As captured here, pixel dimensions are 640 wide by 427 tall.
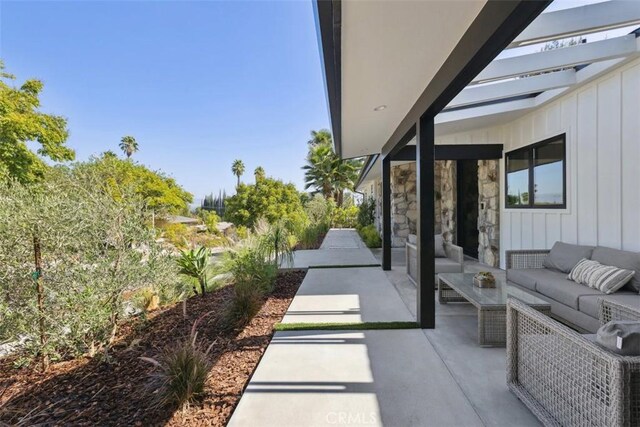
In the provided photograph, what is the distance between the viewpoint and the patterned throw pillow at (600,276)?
3205mm

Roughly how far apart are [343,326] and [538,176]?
15.2 feet

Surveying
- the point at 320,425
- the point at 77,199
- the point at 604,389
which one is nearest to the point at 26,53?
the point at 77,199

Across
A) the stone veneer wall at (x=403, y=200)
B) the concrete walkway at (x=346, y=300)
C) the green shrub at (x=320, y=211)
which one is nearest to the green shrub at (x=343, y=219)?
the green shrub at (x=320, y=211)

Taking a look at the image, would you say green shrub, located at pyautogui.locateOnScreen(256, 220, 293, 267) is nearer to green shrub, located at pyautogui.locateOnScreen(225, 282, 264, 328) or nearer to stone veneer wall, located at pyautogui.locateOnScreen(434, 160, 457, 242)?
green shrub, located at pyautogui.locateOnScreen(225, 282, 264, 328)

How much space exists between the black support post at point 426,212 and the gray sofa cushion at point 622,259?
2.11 metres

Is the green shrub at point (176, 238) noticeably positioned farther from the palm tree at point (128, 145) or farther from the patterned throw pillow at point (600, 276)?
the palm tree at point (128, 145)

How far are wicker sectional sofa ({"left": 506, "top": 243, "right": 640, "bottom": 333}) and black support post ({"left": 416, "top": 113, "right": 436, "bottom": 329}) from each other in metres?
1.43

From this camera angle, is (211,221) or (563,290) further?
(211,221)

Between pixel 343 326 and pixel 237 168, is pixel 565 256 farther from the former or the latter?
pixel 237 168

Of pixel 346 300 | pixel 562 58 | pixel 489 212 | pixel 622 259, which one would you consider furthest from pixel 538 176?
pixel 346 300

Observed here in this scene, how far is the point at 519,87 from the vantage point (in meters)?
4.43

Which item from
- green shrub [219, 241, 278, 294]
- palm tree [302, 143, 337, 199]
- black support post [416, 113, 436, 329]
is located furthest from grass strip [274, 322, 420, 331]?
palm tree [302, 143, 337, 199]

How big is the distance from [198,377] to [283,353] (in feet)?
3.03

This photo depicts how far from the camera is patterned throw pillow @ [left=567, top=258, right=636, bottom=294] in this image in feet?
10.5
